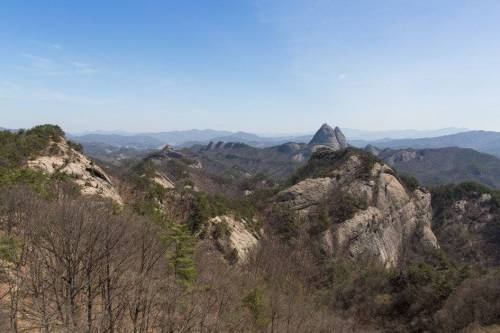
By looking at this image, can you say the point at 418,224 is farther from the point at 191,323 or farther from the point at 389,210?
the point at 191,323

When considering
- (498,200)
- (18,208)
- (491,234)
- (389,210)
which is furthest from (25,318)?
(498,200)

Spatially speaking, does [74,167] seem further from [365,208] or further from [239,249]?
[365,208]

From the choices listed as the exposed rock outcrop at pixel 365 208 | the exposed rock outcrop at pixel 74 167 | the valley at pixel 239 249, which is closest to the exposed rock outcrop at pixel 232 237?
the valley at pixel 239 249

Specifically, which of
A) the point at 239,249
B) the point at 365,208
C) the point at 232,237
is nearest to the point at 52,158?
the point at 232,237

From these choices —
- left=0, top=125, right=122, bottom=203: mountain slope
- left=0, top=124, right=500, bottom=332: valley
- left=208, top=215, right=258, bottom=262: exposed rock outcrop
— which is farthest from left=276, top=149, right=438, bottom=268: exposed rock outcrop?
left=0, top=125, right=122, bottom=203: mountain slope

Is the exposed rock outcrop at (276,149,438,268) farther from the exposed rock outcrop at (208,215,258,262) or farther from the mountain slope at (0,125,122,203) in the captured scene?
the mountain slope at (0,125,122,203)
